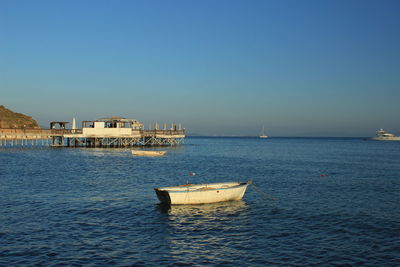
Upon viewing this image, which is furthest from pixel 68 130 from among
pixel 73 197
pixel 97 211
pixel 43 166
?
pixel 97 211

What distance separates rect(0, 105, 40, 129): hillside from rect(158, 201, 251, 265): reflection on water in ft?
468

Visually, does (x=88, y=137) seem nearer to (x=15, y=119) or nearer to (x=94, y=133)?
(x=94, y=133)

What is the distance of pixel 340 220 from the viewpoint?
2145 centimetres

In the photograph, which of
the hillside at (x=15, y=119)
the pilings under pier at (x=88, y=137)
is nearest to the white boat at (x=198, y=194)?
the pilings under pier at (x=88, y=137)

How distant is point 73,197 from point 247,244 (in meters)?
15.9

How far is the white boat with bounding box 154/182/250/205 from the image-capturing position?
79.3 feet

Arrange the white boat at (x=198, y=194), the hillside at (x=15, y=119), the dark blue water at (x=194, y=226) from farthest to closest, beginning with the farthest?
the hillside at (x=15, y=119)
the white boat at (x=198, y=194)
the dark blue water at (x=194, y=226)

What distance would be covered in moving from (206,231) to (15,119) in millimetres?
167027

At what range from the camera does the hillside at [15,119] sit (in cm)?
15065

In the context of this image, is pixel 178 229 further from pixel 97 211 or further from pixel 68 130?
pixel 68 130

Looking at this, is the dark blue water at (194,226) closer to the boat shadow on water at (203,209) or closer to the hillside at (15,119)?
the boat shadow on water at (203,209)

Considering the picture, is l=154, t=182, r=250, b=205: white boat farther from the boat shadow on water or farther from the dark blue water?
the dark blue water

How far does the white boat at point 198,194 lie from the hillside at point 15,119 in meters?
141

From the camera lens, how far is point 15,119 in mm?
161000
